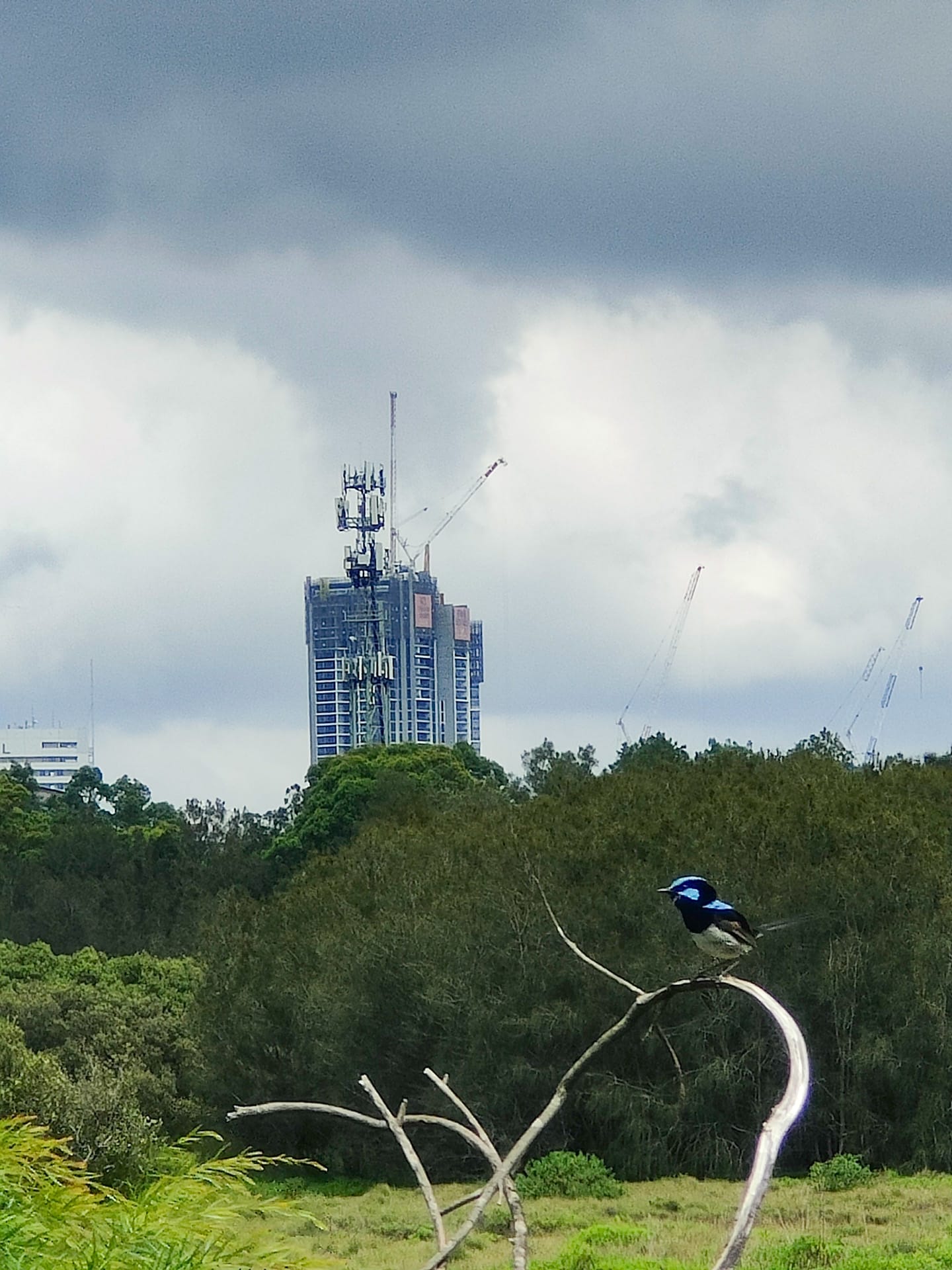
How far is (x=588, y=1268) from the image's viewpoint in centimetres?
2145

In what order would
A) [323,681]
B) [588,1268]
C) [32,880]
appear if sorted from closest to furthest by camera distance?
[588,1268]
[32,880]
[323,681]

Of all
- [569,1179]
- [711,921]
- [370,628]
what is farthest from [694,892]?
[370,628]

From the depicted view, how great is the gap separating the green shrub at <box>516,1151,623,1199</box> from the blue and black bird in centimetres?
2608

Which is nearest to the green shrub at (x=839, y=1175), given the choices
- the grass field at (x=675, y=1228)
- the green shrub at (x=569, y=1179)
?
the grass field at (x=675, y=1228)

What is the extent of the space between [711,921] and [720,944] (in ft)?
0.42

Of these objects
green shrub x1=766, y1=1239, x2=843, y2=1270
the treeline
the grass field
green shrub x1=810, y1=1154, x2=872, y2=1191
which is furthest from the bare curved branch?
green shrub x1=810, y1=1154, x2=872, y2=1191

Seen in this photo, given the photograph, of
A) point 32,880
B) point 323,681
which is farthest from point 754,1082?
point 323,681

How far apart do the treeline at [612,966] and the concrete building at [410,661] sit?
10899 cm

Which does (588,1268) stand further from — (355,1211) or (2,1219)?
(2,1219)

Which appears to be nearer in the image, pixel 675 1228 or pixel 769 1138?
pixel 769 1138

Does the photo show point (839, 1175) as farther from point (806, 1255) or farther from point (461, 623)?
point (461, 623)

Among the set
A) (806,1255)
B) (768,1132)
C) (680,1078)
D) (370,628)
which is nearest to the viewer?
(768,1132)

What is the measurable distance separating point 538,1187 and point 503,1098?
2513mm

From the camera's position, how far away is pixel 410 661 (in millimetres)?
155875
